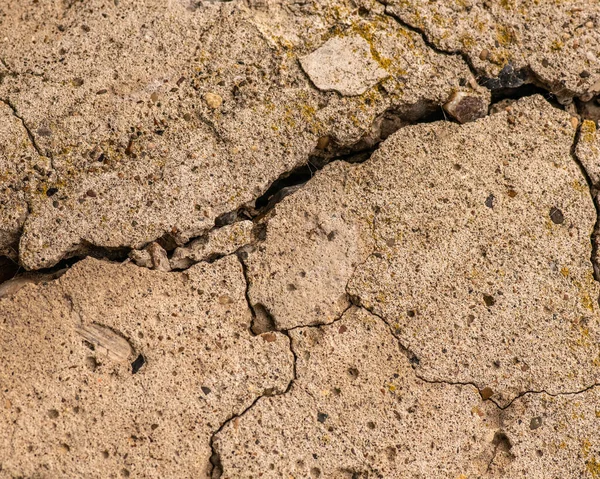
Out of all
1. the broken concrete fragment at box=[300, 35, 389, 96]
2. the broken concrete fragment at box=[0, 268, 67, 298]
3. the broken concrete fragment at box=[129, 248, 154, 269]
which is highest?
the broken concrete fragment at box=[300, 35, 389, 96]

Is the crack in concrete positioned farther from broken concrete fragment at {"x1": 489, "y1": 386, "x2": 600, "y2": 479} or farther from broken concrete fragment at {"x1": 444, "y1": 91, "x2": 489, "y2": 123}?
broken concrete fragment at {"x1": 489, "y1": 386, "x2": 600, "y2": 479}

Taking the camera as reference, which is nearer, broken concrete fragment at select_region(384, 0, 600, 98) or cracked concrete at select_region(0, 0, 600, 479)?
cracked concrete at select_region(0, 0, 600, 479)

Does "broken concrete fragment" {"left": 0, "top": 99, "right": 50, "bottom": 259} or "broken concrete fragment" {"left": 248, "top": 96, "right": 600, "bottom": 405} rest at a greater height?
"broken concrete fragment" {"left": 0, "top": 99, "right": 50, "bottom": 259}

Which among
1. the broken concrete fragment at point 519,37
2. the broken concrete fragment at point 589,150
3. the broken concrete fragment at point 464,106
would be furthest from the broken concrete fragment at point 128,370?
the broken concrete fragment at point 589,150

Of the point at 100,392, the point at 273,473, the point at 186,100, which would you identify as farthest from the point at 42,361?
the point at 186,100

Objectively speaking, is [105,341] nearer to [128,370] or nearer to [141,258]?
[128,370]

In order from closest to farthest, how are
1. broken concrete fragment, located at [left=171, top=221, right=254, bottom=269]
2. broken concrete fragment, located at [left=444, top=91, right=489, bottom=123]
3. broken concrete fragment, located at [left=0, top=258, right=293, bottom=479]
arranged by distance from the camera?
1. broken concrete fragment, located at [left=0, top=258, right=293, bottom=479]
2. broken concrete fragment, located at [left=171, top=221, right=254, bottom=269]
3. broken concrete fragment, located at [left=444, top=91, right=489, bottom=123]

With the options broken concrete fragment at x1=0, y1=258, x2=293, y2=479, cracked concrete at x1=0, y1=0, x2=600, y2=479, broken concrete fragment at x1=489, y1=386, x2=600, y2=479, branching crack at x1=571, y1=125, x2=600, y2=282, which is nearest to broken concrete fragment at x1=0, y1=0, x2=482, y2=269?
cracked concrete at x1=0, y1=0, x2=600, y2=479
